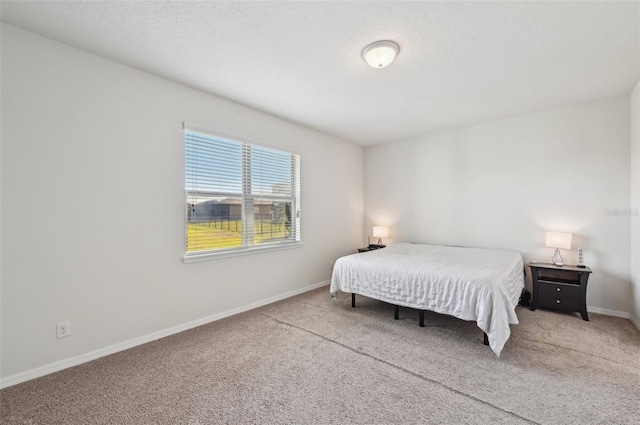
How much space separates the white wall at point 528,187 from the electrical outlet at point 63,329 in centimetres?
454

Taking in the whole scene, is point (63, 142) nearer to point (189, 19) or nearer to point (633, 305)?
point (189, 19)

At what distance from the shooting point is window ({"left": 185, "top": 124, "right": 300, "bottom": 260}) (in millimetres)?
3008

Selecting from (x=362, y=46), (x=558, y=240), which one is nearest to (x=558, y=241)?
(x=558, y=240)

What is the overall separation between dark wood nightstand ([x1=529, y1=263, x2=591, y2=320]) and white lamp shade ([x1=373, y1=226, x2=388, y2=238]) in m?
2.16

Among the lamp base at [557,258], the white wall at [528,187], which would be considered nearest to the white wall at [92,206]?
the white wall at [528,187]

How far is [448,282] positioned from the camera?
257cm

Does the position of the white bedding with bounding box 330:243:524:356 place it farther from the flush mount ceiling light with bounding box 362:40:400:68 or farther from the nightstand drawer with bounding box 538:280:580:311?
the flush mount ceiling light with bounding box 362:40:400:68

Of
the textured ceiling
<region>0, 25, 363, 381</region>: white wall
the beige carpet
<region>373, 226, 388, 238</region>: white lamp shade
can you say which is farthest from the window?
<region>373, 226, 388, 238</region>: white lamp shade

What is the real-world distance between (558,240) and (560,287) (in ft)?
1.84

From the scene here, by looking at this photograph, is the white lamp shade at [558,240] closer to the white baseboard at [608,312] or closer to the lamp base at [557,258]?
the lamp base at [557,258]

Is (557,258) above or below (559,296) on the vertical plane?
above

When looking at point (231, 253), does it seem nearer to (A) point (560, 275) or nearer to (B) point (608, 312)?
(A) point (560, 275)

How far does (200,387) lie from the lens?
1.91 meters

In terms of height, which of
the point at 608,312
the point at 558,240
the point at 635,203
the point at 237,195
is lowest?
the point at 608,312
